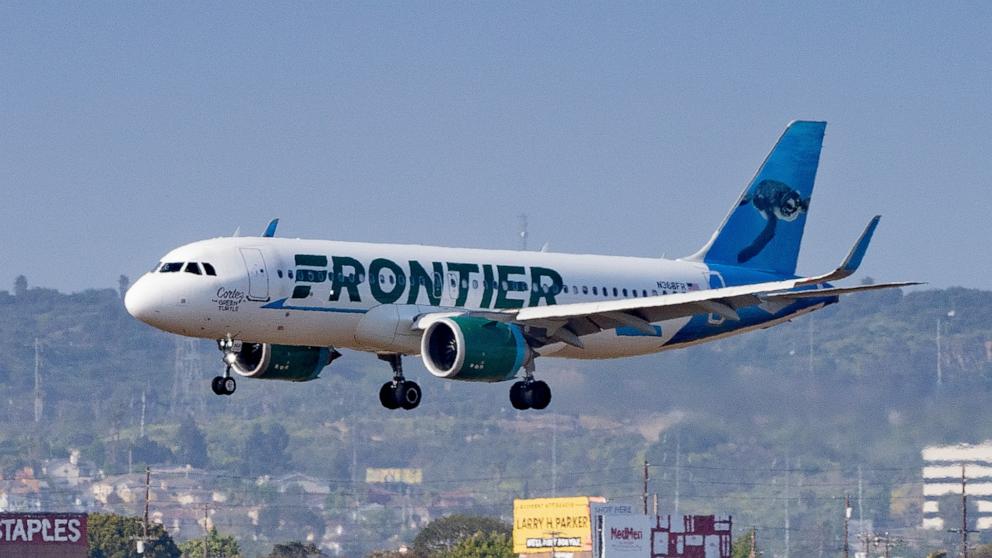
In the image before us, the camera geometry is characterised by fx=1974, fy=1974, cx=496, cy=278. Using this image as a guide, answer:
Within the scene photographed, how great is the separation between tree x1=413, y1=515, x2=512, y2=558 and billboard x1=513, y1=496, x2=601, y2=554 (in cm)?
3247

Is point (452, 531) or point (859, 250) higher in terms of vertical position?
point (859, 250)

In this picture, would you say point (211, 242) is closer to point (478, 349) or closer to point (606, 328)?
point (478, 349)

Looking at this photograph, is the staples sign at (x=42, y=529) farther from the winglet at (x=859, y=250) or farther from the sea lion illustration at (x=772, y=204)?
the winglet at (x=859, y=250)

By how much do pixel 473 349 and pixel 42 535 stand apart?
69.2m

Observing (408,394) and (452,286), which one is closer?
(452,286)

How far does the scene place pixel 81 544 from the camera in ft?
377

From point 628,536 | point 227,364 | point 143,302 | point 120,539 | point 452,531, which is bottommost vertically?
point 120,539

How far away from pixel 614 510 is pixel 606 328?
3239 inches

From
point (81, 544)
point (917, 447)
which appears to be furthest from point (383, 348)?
point (917, 447)

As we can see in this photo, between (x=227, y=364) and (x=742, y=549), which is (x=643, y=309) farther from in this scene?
(x=742, y=549)

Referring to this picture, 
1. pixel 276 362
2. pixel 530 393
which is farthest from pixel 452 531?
pixel 276 362

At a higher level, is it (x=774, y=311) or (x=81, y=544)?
(x=774, y=311)

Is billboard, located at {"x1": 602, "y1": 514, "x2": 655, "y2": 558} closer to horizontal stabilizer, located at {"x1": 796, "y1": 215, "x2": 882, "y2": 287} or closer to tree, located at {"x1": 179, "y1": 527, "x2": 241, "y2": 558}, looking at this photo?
tree, located at {"x1": 179, "y1": 527, "x2": 241, "y2": 558}

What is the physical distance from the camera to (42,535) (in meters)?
115
